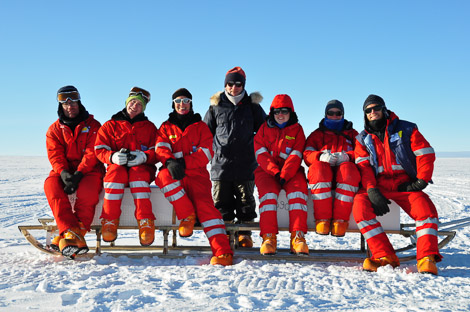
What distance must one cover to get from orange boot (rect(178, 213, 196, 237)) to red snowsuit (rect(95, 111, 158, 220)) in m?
0.35

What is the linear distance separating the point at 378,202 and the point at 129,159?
2.71 meters

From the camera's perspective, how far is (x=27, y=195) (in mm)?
10422

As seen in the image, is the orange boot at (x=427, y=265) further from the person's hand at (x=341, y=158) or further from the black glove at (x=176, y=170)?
the black glove at (x=176, y=170)

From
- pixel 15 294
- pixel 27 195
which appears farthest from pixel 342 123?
pixel 27 195

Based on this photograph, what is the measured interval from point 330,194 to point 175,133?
75.0 inches

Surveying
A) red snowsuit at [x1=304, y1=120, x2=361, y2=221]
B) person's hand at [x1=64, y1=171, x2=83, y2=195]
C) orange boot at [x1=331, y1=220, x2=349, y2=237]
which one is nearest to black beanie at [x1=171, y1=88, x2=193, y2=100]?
person's hand at [x1=64, y1=171, x2=83, y2=195]

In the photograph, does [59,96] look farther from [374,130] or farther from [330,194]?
[374,130]

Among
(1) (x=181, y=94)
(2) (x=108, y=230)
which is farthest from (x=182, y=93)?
(2) (x=108, y=230)

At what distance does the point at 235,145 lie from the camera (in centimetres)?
500

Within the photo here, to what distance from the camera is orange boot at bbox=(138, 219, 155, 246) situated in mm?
4160

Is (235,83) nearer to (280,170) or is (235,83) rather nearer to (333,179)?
(280,170)

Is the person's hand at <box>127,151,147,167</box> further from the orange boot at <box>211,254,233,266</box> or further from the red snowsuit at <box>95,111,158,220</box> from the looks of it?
the orange boot at <box>211,254,233,266</box>

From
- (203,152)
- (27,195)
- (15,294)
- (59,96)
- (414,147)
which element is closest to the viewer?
(15,294)

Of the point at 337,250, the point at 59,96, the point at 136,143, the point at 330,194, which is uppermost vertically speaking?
the point at 59,96
